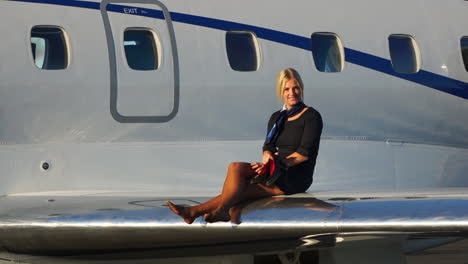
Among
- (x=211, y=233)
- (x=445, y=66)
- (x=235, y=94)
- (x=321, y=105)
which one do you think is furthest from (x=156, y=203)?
(x=445, y=66)

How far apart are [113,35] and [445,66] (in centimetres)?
352

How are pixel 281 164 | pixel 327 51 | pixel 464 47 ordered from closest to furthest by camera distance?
pixel 281 164 → pixel 327 51 → pixel 464 47

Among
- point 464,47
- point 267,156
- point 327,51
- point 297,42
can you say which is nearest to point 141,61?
point 297,42

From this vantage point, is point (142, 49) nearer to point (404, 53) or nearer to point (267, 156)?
point (267, 156)

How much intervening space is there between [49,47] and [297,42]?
2424 mm

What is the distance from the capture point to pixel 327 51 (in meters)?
9.14

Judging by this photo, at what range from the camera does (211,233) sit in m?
6.32

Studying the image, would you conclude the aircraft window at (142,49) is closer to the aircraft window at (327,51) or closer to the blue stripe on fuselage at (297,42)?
the blue stripe on fuselage at (297,42)

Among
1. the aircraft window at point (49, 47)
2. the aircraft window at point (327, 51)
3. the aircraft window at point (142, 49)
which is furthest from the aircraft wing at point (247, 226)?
the aircraft window at point (327, 51)

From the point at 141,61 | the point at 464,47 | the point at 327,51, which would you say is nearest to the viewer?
the point at 141,61

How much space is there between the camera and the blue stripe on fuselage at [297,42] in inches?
330

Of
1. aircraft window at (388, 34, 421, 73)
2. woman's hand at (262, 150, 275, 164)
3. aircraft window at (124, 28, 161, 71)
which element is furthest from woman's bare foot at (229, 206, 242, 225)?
aircraft window at (388, 34, 421, 73)

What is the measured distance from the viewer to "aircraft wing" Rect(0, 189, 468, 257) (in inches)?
243

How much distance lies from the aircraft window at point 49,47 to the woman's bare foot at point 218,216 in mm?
2461
